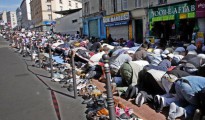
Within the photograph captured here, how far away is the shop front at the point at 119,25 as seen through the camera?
23.2m

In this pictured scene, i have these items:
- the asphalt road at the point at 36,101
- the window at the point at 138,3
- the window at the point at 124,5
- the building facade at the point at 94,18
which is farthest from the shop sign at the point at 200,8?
the building facade at the point at 94,18

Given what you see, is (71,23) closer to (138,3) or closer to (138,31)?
(138,31)

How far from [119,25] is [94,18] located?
7579mm

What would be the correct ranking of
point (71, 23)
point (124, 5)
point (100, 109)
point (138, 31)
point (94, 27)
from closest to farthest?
point (100, 109), point (138, 31), point (124, 5), point (94, 27), point (71, 23)

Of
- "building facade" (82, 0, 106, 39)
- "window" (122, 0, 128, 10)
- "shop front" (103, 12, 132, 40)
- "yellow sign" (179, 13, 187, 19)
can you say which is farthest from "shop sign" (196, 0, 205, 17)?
"building facade" (82, 0, 106, 39)

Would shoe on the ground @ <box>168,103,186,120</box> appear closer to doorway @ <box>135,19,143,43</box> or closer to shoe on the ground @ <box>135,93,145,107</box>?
shoe on the ground @ <box>135,93,145,107</box>

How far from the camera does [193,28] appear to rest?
16062 mm

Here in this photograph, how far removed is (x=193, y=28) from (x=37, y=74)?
10.5m

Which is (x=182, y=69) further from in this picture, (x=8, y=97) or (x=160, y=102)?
(x=8, y=97)

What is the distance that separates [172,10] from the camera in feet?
56.7

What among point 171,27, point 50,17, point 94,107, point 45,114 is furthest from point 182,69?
point 50,17

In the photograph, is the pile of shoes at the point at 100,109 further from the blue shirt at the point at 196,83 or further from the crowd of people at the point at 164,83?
the blue shirt at the point at 196,83

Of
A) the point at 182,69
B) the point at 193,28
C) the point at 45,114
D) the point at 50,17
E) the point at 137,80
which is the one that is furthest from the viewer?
the point at 50,17

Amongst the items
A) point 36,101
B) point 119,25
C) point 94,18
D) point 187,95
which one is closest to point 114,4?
point 119,25
